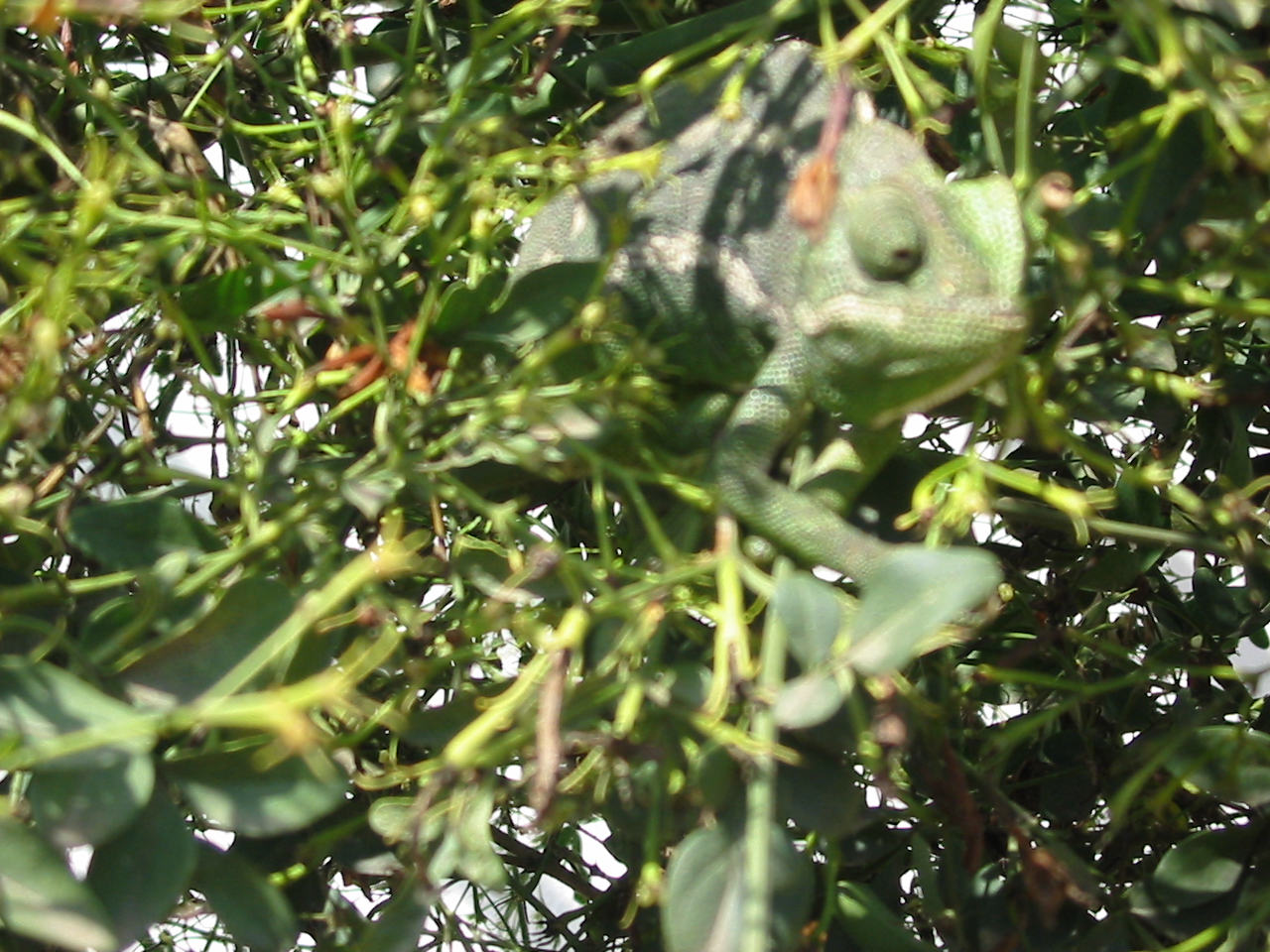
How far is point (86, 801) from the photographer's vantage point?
0.45m

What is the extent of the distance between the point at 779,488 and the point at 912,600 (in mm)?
156

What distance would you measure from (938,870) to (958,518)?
0.66ft

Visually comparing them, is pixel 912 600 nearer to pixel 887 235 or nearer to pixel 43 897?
pixel 887 235

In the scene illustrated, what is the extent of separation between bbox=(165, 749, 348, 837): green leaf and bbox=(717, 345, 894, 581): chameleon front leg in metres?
0.18

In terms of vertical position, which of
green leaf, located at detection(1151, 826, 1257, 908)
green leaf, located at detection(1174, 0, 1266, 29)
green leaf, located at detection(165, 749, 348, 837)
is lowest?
green leaf, located at detection(1151, 826, 1257, 908)

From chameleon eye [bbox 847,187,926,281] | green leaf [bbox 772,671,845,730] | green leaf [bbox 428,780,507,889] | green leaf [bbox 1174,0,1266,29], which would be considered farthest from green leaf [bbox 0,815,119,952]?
green leaf [bbox 1174,0,1266,29]

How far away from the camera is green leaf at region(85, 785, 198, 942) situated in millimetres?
463

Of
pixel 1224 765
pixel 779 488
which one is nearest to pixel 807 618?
pixel 779 488

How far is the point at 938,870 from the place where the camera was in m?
0.64

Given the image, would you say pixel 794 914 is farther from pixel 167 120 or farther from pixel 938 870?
pixel 167 120

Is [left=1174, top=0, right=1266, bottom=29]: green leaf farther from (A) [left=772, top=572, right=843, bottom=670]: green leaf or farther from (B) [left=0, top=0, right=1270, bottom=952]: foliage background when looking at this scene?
(A) [left=772, top=572, right=843, bottom=670]: green leaf

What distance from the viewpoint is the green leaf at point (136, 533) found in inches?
20.2

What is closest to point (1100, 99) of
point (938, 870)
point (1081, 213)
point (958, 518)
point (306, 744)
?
point (1081, 213)

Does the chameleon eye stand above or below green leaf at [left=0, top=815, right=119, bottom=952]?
above
